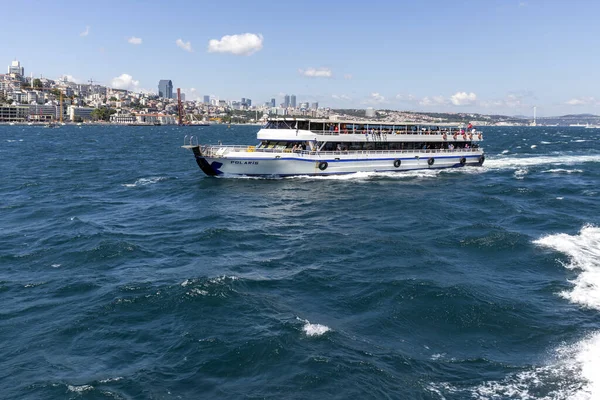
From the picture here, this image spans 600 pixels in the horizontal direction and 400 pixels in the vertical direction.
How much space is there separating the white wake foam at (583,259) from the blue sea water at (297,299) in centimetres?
12

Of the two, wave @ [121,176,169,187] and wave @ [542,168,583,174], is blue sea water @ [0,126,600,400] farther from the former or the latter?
wave @ [542,168,583,174]

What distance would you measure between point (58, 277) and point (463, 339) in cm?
1700

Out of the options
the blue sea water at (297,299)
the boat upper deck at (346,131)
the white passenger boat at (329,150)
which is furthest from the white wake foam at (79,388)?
the boat upper deck at (346,131)

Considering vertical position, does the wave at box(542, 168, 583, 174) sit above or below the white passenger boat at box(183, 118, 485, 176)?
below

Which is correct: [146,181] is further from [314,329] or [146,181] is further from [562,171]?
[562,171]

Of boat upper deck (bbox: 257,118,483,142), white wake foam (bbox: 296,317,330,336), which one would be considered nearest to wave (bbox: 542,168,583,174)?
boat upper deck (bbox: 257,118,483,142)

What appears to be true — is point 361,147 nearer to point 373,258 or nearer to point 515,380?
point 373,258

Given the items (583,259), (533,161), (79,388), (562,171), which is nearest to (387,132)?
(562,171)

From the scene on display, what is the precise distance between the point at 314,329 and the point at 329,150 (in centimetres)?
3741

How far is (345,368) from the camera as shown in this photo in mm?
13273

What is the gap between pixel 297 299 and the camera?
18281 millimetres

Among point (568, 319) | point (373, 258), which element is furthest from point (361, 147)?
point (568, 319)

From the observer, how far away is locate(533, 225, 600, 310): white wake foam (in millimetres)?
18578

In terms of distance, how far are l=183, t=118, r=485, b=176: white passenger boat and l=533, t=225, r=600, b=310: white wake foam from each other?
26560mm
